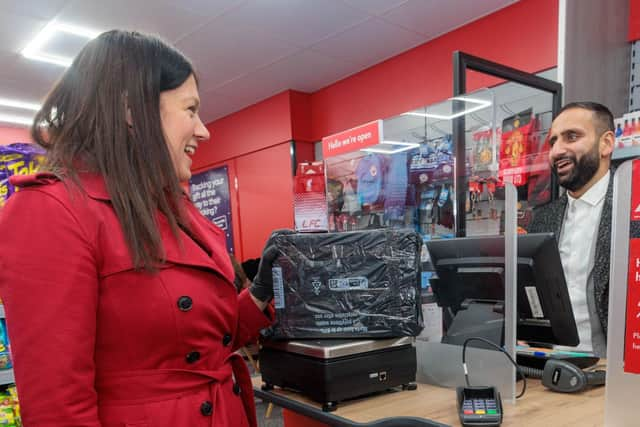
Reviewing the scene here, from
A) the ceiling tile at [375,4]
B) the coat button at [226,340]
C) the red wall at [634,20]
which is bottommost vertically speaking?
the coat button at [226,340]

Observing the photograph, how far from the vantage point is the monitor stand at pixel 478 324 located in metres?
1.26

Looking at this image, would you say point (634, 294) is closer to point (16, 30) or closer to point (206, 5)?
point (206, 5)

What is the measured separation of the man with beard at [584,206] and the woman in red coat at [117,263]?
1.91m

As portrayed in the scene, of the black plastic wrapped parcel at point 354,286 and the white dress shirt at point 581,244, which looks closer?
the black plastic wrapped parcel at point 354,286

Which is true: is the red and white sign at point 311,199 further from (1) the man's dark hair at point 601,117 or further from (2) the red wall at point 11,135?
(2) the red wall at point 11,135

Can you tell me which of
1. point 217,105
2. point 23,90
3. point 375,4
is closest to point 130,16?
point 375,4

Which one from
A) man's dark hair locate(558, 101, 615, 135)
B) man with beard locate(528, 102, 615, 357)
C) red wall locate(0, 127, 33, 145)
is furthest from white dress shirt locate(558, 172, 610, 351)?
red wall locate(0, 127, 33, 145)

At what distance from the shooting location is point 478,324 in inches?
51.6

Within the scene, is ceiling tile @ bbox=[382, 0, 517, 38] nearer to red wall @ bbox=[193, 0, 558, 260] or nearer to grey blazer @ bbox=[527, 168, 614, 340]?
red wall @ bbox=[193, 0, 558, 260]

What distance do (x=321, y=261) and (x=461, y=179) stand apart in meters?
1.09

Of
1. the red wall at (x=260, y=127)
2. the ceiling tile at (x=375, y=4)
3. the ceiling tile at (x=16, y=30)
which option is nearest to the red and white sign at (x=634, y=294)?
the ceiling tile at (x=375, y=4)

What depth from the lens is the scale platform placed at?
46.3 inches

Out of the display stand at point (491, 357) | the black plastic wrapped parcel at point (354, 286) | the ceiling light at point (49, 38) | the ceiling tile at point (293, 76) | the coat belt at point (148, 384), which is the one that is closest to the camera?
the coat belt at point (148, 384)

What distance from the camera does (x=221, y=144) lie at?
249 inches
